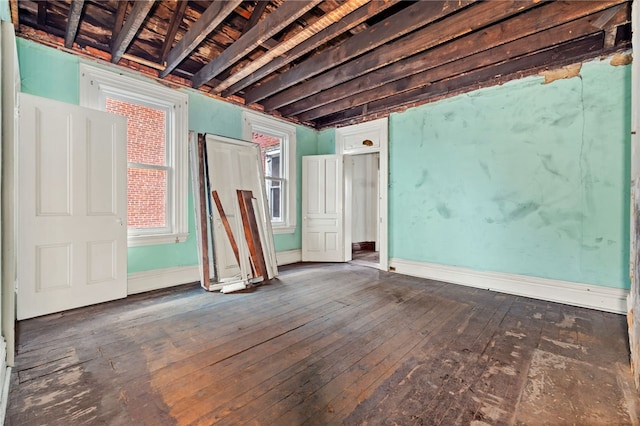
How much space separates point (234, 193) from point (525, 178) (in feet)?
12.7

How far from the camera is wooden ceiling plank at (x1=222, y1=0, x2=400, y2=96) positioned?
2.26 meters

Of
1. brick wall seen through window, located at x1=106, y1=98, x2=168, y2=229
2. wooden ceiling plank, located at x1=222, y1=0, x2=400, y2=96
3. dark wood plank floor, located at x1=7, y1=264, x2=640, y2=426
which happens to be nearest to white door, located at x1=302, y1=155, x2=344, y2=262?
wooden ceiling plank, located at x1=222, y1=0, x2=400, y2=96

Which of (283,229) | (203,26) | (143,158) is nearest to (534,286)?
(283,229)

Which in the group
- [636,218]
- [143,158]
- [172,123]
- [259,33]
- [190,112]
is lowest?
[636,218]

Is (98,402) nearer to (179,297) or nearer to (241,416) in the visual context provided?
(241,416)

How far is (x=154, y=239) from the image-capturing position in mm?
3459

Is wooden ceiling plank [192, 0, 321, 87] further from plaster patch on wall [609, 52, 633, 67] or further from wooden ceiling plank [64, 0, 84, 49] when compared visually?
plaster patch on wall [609, 52, 633, 67]

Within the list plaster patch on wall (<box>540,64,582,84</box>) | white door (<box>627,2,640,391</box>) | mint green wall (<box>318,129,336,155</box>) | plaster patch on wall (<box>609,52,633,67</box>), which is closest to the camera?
white door (<box>627,2,640,391</box>)

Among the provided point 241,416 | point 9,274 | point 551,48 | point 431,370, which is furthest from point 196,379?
point 551,48

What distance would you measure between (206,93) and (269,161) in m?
1.78

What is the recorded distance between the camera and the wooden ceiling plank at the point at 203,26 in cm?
230

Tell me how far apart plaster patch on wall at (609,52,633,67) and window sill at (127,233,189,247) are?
5.45 metres

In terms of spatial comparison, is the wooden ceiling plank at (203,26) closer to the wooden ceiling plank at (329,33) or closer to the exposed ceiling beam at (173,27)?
the exposed ceiling beam at (173,27)

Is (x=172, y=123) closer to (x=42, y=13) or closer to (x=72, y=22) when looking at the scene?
(x=72, y=22)
